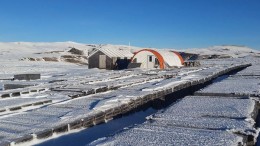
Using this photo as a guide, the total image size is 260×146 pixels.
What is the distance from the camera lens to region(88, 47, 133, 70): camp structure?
34.4 m

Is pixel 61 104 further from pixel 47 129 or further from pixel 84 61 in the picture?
pixel 84 61

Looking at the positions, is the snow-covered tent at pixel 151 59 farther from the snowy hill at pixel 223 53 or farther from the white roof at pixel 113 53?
the snowy hill at pixel 223 53

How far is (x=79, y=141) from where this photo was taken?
9.03m

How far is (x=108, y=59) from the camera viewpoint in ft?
113

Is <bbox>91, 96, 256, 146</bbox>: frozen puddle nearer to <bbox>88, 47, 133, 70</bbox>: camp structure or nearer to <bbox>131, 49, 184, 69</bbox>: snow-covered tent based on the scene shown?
<bbox>131, 49, 184, 69</bbox>: snow-covered tent

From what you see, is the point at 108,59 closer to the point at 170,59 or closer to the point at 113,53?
the point at 113,53

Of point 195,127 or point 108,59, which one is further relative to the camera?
point 108,59

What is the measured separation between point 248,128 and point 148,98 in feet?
22.4

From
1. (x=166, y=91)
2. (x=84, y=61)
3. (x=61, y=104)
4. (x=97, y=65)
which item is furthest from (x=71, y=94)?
(x=84, y=61)

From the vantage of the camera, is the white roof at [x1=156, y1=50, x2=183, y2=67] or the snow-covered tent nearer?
the snow-covered tent

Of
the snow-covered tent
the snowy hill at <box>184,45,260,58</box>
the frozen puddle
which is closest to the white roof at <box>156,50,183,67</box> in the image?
the snow-covered tent

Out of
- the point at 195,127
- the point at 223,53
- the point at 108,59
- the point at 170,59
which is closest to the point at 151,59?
the point at 170,59

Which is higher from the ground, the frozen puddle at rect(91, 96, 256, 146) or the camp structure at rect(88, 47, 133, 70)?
the camp structure at rect(88, 47, 133, 70)

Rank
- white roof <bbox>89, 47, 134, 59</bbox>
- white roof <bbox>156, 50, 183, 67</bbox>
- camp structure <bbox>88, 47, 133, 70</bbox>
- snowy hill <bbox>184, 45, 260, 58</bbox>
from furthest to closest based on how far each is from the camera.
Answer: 1. snowy hill <bbox>184, 45, 260, 58</bbox>
2. white roof <bbox>89, 47, 134, 59</bbox>
3. camp structure <bbox>88, 47, 133, 70</bbox>
4. white roof <bbox>156, 50, 183, 67</bbox>
